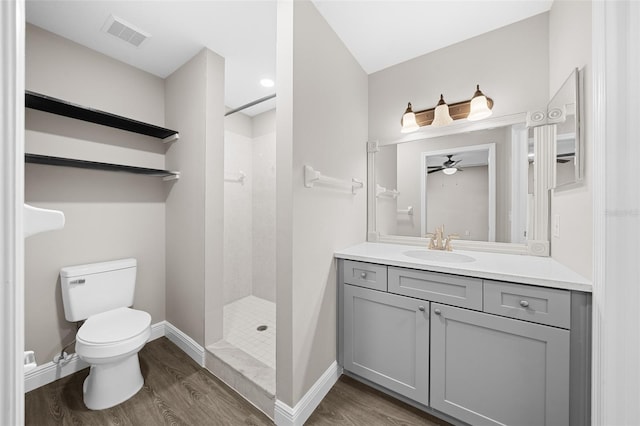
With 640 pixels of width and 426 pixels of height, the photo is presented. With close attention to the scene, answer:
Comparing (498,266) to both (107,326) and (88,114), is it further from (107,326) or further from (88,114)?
(88,114)

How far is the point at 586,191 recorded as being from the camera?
1097mm

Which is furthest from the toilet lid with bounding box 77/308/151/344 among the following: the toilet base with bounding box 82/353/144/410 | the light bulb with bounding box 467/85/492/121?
the light bulb with bounding box 467/85/492/121

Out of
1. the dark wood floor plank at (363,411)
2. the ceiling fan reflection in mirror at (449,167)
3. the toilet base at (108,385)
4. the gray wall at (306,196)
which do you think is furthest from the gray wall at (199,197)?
the ceiling fan reflection in mirror at (449,167)

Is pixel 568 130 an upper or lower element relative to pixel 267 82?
lower

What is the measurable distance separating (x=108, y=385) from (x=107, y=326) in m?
0.34

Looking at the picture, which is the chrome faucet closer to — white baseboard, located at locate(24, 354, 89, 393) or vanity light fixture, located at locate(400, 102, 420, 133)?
vanity light fixture, located at locate(400, 102, 420, 133)

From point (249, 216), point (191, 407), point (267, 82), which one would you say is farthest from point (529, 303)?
point (249, 216)

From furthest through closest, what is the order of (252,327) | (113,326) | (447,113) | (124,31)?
(252,327), (447,113), (124,31), (113,326)

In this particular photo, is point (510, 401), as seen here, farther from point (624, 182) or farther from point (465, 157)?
point (465, 157)

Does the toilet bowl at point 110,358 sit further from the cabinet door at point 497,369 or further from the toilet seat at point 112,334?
the cabinet door at point 497,369

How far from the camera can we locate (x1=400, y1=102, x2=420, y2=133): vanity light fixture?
1.97 m

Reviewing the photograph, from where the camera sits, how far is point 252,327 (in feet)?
7.59

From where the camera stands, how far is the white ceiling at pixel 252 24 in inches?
59.9

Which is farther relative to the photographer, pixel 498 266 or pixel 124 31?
pixel 124 31
